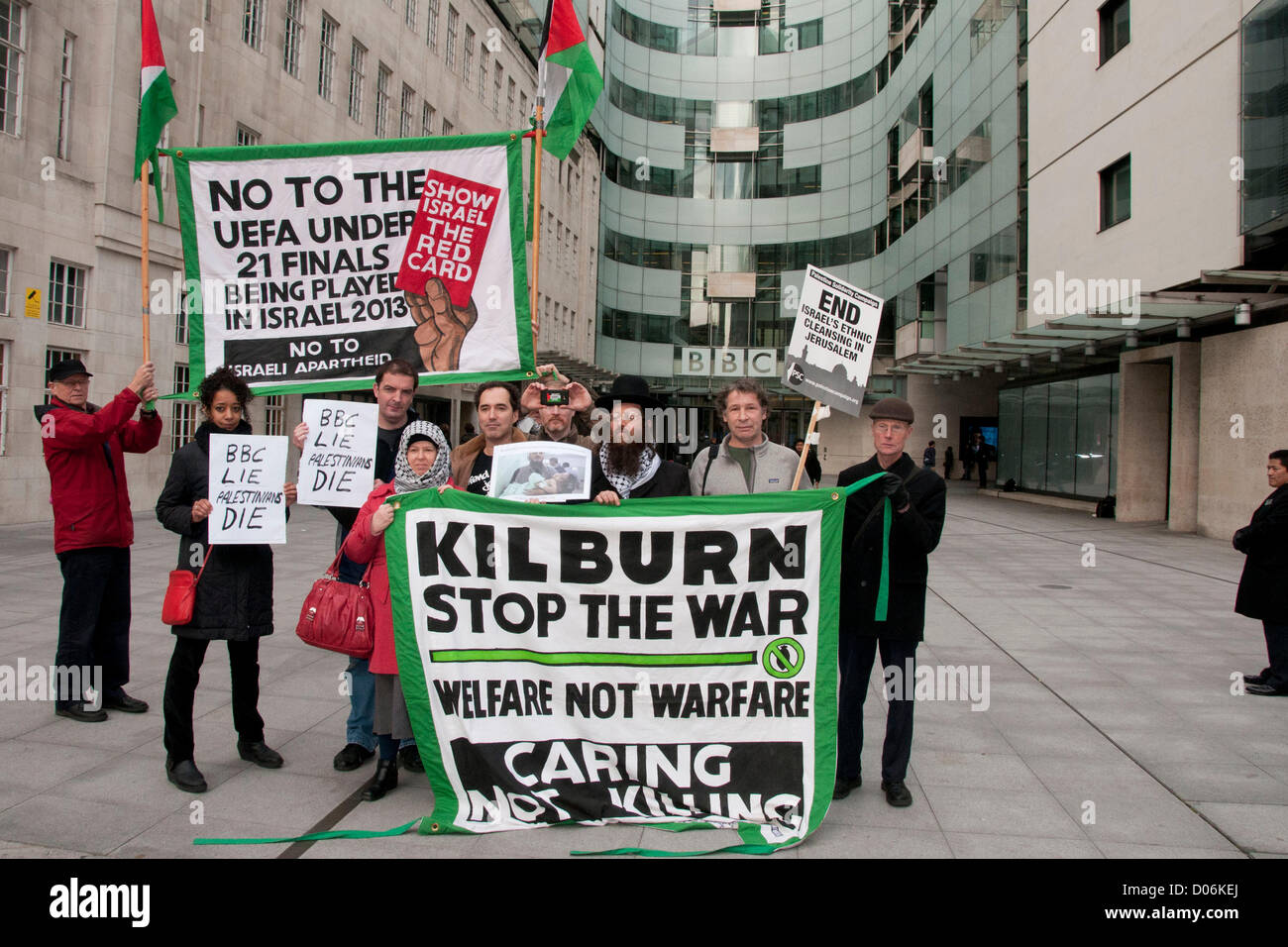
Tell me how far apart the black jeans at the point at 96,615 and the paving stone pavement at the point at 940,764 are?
33 cm

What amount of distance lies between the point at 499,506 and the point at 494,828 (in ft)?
4.63

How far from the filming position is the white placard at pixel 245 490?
4.43 m

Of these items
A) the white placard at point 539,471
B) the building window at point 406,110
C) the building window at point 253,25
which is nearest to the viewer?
the white placard at point 539,471

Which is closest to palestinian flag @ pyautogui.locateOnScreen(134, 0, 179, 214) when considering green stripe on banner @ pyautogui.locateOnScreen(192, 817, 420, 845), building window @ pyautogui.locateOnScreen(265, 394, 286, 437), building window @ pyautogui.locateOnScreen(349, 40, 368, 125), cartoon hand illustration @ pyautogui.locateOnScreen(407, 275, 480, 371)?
cartoon hand illustration @ pyautogui.locateOnScreen(407, 275, 480, 371)

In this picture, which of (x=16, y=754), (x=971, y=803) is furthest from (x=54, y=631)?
(x=971, y=803)

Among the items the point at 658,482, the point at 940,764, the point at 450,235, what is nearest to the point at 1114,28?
the point at 450,235

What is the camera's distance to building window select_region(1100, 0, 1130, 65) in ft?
66.3

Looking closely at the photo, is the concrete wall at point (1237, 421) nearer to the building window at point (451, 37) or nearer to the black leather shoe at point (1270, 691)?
the black leather shoe at point (1270, 691)

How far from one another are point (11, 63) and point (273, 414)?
368 inches

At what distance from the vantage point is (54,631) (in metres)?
7.38

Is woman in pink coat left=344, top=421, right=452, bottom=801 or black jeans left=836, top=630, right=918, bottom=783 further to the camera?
black jeans left=836, top=630, right=918, bottom=783

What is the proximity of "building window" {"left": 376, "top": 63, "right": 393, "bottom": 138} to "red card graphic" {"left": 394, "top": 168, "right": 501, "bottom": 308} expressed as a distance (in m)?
23.3

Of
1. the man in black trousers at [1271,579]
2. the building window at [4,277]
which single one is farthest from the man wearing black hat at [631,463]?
the building window at [4,277]

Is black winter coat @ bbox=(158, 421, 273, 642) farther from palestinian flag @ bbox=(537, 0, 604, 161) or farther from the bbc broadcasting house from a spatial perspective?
the bbc broadcasting house
